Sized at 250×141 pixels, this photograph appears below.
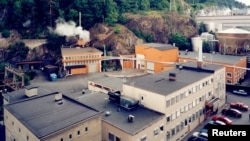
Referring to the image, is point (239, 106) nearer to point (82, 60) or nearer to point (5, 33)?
point (82, 60)

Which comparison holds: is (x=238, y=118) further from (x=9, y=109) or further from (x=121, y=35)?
(x=121, y=35)

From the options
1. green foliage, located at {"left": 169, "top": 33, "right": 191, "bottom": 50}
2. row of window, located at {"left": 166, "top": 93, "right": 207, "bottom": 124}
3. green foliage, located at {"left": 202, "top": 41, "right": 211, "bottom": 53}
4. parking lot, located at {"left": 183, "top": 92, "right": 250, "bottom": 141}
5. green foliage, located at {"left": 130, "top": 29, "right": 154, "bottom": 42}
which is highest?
green foliage, located at {"left": 130, "top": 29, "right": 154, "bottom": 42}

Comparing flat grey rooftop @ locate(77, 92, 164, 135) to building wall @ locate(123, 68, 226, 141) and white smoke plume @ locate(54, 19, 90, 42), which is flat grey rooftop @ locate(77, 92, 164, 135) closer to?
building wall @ locate(123, 68, 226, 141)

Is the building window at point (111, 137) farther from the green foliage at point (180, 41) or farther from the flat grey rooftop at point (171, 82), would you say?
the green foliage at point (180, 41)

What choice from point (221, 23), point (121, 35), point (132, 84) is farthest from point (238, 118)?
point (221, 23)

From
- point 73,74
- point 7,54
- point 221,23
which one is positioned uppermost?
point 221,23

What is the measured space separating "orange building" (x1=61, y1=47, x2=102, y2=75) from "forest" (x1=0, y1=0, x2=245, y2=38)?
11165 mm

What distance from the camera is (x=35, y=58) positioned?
51.6m

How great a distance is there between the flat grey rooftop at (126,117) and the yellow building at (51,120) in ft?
6.42

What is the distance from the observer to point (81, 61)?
4762cm

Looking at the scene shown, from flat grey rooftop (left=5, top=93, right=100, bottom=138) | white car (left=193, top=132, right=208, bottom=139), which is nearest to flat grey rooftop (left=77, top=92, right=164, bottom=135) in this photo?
flat grey rooftop (left=5, top=93, right=100, bottom=138)

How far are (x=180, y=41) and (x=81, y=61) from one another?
936 inches

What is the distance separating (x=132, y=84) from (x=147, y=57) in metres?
21.7

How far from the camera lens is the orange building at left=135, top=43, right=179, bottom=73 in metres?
46.5
